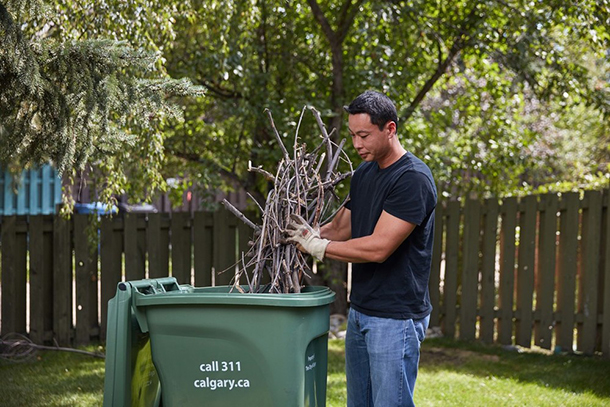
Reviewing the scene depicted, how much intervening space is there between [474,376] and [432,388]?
1.91ft

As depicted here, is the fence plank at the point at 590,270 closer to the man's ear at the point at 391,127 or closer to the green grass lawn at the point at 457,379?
the green grass lawn at the point at 457,379

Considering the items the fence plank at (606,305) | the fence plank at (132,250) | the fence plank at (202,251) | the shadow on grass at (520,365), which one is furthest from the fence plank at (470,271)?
the fence plank at (132,250)

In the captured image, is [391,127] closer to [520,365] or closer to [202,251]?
[520,365]

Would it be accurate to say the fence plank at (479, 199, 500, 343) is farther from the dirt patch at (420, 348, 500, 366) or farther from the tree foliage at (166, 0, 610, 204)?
the tree foliage at (166, 0, 610, 204)

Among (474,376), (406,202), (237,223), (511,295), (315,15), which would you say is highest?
(315,15)

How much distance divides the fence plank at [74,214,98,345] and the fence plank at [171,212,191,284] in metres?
0.72

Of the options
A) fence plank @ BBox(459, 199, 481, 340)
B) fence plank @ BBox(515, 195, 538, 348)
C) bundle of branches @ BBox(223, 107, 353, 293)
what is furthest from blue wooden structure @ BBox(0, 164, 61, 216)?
bundle of branches @ BBox(223, 107, 353, 293)

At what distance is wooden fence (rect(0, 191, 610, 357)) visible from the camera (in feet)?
21.0

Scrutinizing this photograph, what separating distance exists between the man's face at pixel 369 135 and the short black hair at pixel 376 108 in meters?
0.02

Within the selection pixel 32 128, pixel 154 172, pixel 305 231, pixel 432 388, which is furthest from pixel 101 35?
pixel 432 388

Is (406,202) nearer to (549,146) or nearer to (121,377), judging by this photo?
(121,377)

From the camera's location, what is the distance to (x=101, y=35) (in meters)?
5.04

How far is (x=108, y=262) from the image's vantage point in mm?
6652

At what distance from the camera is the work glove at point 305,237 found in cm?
294
